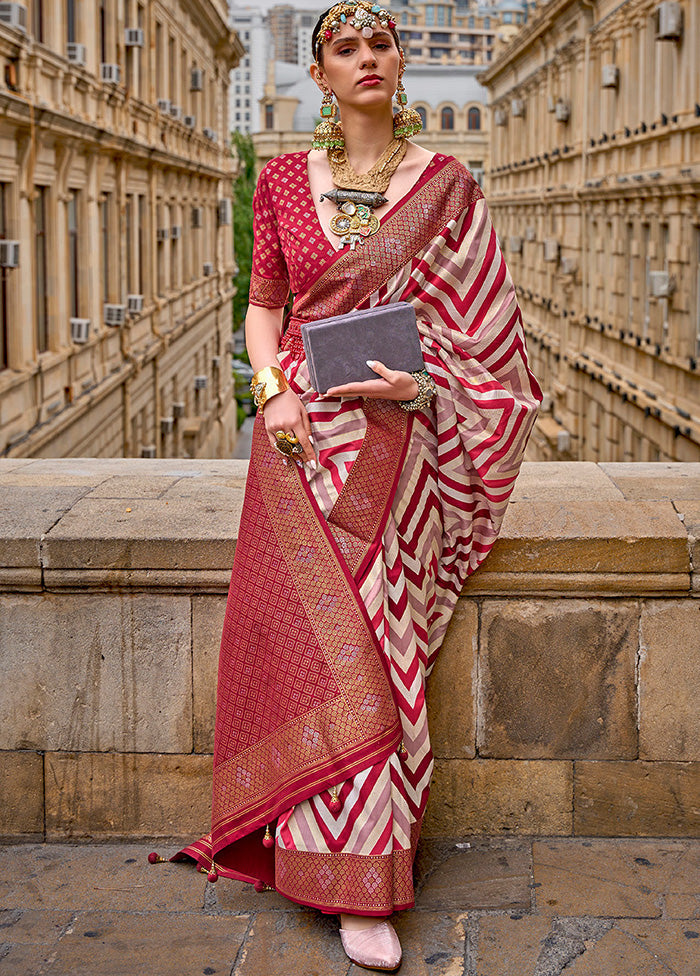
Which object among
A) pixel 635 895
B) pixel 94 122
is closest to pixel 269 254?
pixel 635 895

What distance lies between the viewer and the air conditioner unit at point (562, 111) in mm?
28406

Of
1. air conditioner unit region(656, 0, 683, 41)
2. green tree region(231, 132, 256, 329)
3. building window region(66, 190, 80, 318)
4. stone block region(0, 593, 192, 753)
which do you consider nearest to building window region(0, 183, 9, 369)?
building window region(66, 190, 80, 318)

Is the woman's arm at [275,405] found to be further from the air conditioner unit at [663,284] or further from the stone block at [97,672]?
the air conditioner unit at [663,284]

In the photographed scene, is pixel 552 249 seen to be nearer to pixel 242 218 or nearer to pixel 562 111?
pixel 562 111

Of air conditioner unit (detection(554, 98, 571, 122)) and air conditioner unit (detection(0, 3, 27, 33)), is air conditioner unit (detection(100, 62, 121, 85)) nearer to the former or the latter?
air conditioner unit (detection(0, 3, 27, 33))

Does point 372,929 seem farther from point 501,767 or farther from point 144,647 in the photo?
point 144,647

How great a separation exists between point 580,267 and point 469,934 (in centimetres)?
2558

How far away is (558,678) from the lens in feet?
12.1

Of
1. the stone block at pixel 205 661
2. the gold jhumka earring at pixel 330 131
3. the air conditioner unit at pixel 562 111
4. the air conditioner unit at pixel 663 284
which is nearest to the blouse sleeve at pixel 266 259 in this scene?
the gold jhumka earring at pixel 330 131

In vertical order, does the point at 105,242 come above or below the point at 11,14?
below

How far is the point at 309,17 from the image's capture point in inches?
6727

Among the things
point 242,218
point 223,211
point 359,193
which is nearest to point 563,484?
point 359,193

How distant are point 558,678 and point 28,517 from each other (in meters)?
1.60

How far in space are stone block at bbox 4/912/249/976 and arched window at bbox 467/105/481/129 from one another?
227 ft
